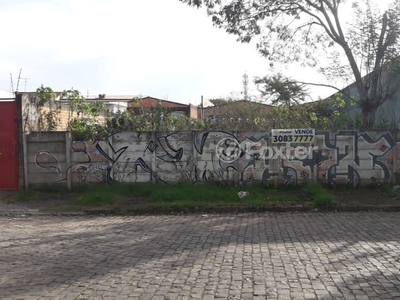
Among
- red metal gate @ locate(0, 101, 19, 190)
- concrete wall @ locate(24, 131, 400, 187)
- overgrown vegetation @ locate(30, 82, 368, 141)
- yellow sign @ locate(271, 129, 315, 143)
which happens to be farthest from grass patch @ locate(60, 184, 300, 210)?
red metal gate @ locate(0, 101, 19, 190)

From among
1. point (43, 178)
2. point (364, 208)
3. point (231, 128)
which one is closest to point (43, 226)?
point (43, 178)

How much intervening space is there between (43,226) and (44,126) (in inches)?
216

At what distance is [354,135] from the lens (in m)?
13.1

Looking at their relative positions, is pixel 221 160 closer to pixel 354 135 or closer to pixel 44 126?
pixel 354 135

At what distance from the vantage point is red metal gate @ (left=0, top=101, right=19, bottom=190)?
1316cm

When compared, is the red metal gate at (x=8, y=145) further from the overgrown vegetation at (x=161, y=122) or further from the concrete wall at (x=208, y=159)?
the overgrown vegetation at (x=161, y=122)

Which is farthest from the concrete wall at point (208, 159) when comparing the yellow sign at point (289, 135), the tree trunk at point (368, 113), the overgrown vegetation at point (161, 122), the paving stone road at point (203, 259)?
the paving stone road at point (203, 259)

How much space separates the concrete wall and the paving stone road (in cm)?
328

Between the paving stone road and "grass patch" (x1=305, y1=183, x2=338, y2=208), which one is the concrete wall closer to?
"grass patch" (x1=305, y1=183, x2=338, y2=208)

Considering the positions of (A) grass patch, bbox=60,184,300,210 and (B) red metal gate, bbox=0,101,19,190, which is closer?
(A) grass patch, bbox=60,184,300,210

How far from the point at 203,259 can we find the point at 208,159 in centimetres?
687

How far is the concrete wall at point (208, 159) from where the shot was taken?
13102 mm

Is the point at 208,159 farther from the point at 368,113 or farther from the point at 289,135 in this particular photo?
the point at 368,113

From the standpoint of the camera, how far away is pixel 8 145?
43.3ft
